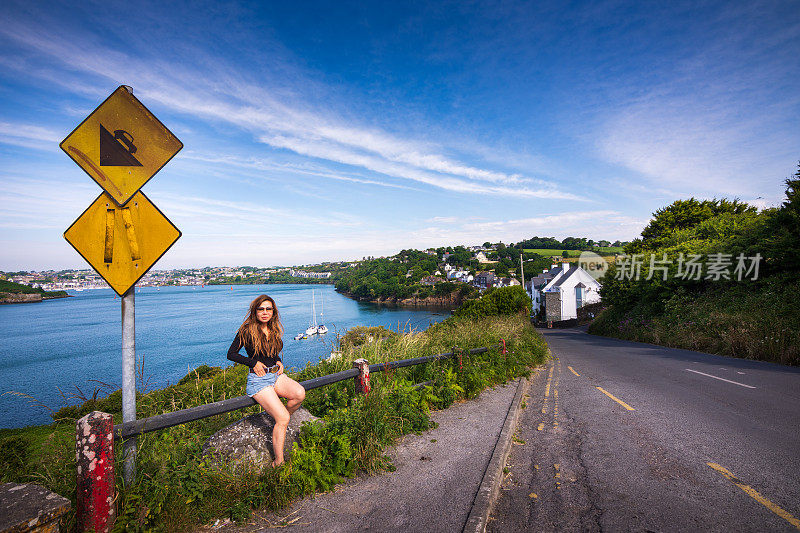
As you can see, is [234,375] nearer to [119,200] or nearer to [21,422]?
[119,200]

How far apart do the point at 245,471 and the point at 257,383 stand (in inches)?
32.5

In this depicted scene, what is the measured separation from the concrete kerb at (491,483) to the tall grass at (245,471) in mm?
1132

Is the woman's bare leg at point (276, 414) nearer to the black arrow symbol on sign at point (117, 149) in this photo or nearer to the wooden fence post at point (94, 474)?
the wooden fence post at point (94, 474)

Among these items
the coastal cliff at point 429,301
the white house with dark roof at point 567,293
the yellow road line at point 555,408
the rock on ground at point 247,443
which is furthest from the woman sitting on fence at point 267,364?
the coastal cliff at point 429,301

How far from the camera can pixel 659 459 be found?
14.5 feet

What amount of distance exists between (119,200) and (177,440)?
110 inches

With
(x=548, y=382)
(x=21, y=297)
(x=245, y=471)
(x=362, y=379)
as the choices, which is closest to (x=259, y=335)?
(x=245, y=471)

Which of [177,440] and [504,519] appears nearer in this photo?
[504,519]

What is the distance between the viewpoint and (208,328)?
2618 inches

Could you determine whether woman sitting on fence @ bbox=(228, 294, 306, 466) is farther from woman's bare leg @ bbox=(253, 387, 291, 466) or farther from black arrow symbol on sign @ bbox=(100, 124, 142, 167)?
black arrow symbol on sign @ bbox=(100, 124, 142, 167)

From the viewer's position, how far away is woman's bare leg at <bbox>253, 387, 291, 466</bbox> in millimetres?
3646

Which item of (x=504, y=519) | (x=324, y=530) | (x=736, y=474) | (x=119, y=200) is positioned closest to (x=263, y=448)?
(x=324, y=530)

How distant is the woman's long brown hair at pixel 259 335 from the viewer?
375 centimetres

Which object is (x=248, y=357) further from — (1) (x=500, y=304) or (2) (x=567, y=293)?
(2) (x=567, y=293)
